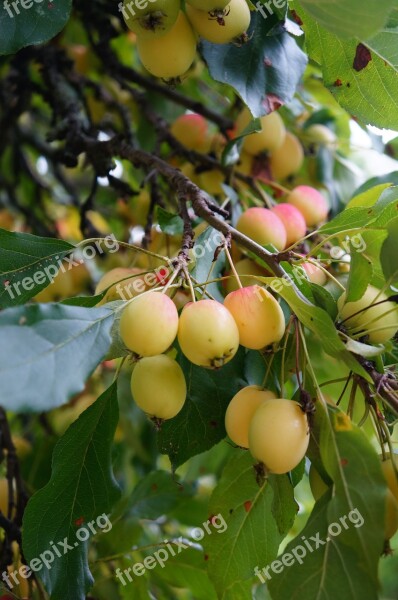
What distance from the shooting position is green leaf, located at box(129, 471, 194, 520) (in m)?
1.23

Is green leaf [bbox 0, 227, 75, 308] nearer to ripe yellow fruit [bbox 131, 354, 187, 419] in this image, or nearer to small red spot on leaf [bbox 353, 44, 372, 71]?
ripe yellow fruit [bbox 131, 354, 187, 419]

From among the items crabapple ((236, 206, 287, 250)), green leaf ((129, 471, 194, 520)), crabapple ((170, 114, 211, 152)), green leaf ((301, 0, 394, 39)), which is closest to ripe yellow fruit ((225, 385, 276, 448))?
crabapple ((236, 206, 287, 250))

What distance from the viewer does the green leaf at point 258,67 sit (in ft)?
3.07

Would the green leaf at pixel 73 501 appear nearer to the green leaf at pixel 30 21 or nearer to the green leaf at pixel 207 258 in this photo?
the green leaf at pixel 207 258

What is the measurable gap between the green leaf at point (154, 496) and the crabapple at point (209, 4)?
800 mm

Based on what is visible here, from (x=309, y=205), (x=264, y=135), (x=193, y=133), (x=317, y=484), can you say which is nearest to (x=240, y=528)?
(x=317, y=484)

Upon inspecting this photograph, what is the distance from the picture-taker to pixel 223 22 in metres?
0.80

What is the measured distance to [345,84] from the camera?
3.17 feet

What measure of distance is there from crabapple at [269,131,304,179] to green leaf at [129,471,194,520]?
599mm

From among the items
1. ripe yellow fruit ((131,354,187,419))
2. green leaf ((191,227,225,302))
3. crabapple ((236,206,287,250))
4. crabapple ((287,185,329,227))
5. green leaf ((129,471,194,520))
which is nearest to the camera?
ripe yellow fruit ((131,354,187,419))

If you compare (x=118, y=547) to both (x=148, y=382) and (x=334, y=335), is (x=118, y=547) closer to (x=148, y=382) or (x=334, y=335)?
(x=148, y=382)

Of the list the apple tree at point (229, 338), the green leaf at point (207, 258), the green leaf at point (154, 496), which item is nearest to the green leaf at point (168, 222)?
the apple tree at point (229, 338)

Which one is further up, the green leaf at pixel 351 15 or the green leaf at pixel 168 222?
the green leaf at pixel 351 15

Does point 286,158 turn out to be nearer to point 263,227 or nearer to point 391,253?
point 263,227
